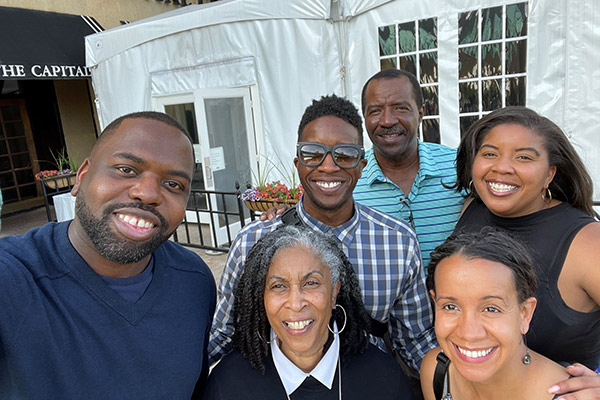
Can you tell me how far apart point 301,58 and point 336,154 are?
4962mm

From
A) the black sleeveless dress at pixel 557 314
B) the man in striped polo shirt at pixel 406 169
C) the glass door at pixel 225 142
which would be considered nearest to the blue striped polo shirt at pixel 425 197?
the man in striped polo shirt at pixel 406 169

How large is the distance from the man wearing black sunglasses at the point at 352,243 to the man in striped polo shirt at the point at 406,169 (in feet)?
1.77

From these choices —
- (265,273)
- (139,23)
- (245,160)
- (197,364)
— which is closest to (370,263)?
(265,273)

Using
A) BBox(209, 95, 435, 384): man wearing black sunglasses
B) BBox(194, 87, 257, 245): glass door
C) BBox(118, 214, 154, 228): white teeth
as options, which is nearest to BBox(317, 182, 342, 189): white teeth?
BBox(209, 95, 435, 384): man wearing black sunglasses

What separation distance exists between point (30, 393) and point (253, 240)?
1103 millimetres

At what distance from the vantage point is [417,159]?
292 centimetres

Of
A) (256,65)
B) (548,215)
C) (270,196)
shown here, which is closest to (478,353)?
(548,215)

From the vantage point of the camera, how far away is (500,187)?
198 cm

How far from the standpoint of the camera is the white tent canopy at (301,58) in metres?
5.12

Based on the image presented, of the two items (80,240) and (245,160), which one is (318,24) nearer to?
(245,160)

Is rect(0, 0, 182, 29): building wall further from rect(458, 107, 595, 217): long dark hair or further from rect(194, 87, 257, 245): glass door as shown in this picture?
rect(458, 107, 595, 217): long dark hair

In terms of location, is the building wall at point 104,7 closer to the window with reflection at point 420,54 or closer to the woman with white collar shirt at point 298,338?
the window with reflection at point 420,54

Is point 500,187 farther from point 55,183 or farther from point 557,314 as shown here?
point 55,183

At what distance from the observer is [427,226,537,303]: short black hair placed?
153 cm
